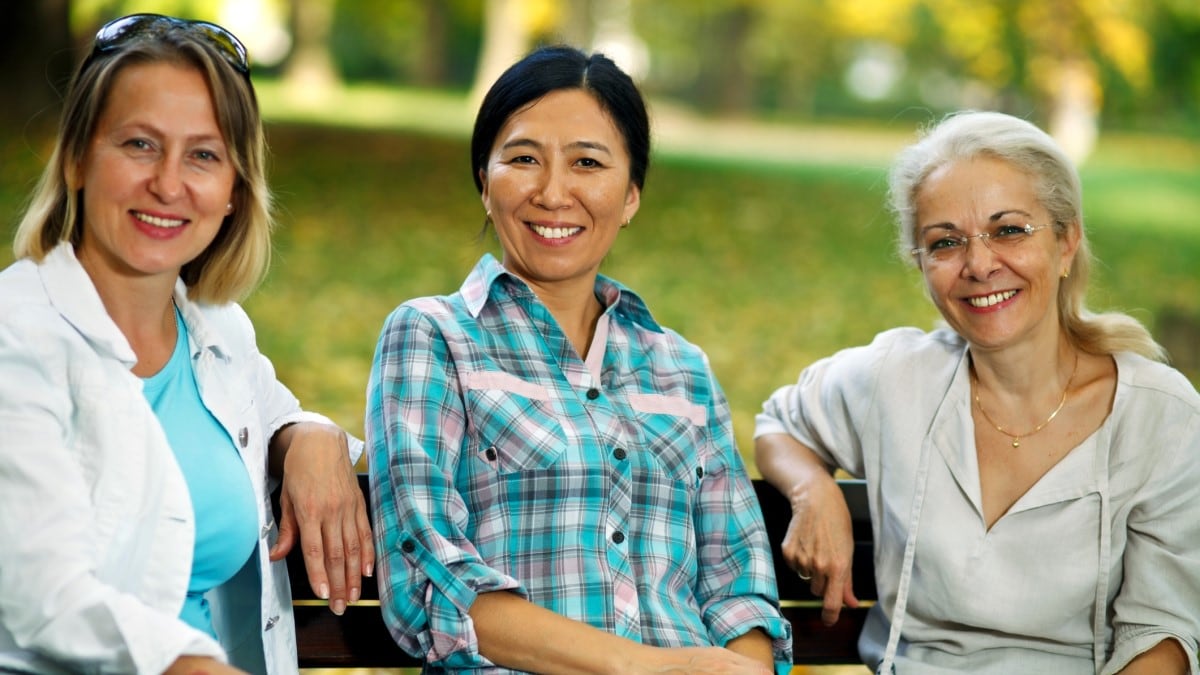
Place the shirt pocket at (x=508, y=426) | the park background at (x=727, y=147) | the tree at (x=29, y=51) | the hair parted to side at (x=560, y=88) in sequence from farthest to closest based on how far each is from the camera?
1. the tree at (x=29, y=51)
2. the park background at (x=727, y=147)
3. the hair parted to side at (x=560, y=88)
4. the shirt pocket at (x=508, y=426)

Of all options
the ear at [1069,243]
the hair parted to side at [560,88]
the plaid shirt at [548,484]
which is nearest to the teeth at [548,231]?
the plaid shirt at [548,484]

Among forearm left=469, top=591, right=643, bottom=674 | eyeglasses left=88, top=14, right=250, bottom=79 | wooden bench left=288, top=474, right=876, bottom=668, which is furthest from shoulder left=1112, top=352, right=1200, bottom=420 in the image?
eyeglasses left=88, top=14, right=250, bottom=79

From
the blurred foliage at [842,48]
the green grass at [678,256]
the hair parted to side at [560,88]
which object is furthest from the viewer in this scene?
the blurred foliage at [842,48]

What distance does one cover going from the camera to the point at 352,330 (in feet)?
30.7

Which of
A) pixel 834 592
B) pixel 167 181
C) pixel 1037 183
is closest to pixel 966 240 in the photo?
pixel 1037 183

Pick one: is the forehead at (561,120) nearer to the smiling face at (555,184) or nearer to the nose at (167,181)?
the smiling face at (555,184)

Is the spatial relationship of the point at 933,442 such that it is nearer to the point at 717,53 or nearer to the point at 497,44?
the point at 497,44

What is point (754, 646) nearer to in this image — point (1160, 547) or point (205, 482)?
point (1160, 547)

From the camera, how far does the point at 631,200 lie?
346 cm

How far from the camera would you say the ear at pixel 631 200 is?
3.42m

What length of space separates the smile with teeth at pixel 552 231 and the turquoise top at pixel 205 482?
85cm

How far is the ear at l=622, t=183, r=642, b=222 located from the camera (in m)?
3.42

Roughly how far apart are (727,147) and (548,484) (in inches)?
859

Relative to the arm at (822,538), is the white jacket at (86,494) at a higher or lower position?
higher
